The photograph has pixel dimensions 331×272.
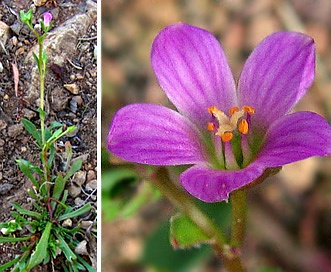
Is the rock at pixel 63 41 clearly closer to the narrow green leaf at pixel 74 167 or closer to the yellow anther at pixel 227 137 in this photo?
the narrow green leaf at pixel 74 167

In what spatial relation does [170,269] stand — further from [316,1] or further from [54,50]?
[316,1]

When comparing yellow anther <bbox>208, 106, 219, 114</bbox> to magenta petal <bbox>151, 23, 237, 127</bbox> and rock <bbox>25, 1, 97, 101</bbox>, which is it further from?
rock <bbox>25, 1, 97, 101</bbox>

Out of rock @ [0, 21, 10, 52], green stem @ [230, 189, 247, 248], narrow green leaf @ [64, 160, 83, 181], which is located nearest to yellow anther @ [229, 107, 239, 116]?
green stem @ [230, 189, 247, 248]

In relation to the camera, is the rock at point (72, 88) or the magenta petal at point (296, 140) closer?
the magenta petal at point (296, 140)

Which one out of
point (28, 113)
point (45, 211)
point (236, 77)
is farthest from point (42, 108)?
point (236, 77)

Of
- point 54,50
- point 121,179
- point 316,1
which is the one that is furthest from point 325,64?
point 54,50

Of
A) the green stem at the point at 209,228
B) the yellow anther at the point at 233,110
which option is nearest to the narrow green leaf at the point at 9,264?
the green stem at the point at 209,228
